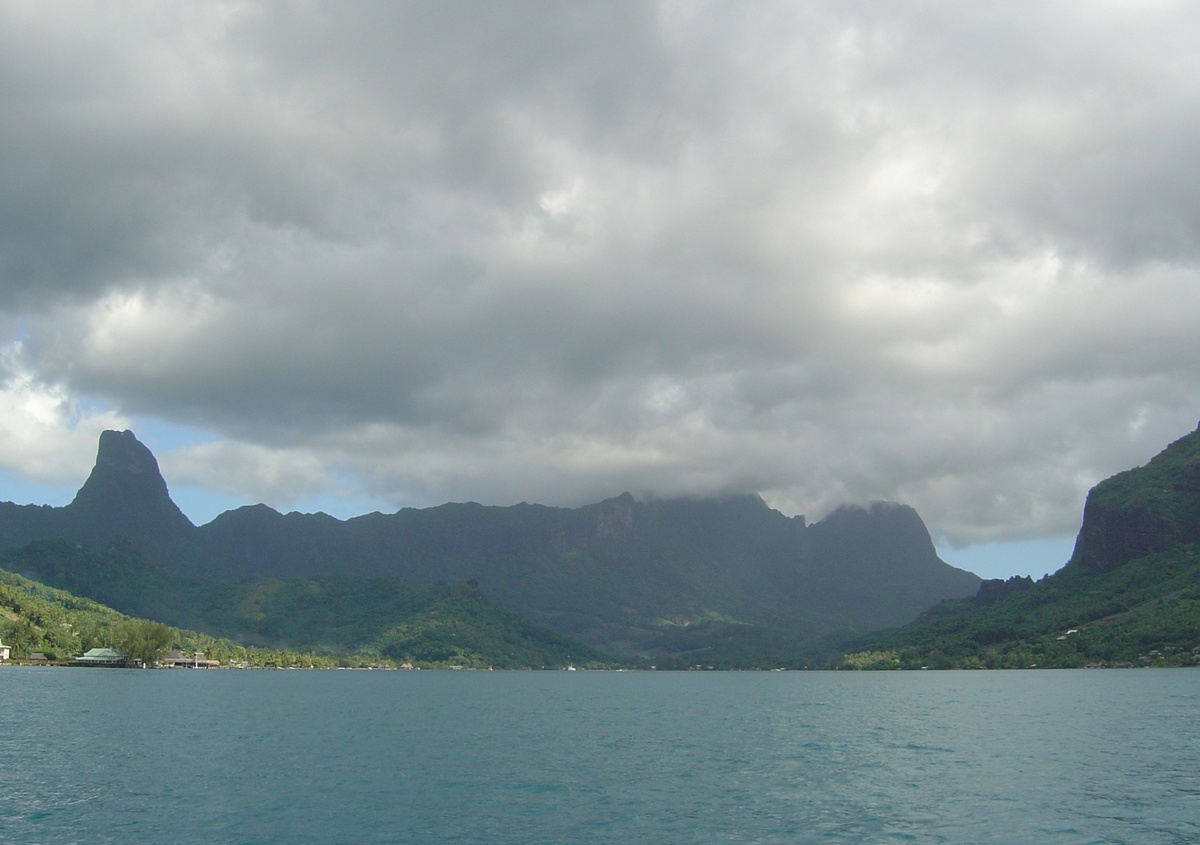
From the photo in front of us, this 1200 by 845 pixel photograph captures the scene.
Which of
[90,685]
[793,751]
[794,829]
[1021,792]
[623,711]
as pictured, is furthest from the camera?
[90,685]

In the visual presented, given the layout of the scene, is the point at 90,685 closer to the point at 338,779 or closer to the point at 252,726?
the point at 252,726

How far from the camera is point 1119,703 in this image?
140500mm

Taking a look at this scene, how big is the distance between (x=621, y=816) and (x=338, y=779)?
26452mm

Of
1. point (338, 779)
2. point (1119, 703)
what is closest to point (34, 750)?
point (338, 779)

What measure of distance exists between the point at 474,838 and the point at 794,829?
18702 millimetres

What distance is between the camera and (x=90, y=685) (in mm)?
179125

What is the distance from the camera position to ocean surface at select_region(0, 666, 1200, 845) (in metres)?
51.0

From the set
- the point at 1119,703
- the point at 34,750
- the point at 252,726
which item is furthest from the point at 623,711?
the point at 34,750

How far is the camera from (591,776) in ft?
235

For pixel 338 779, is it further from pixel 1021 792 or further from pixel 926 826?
pixel 1021 792

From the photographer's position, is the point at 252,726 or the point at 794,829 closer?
the point at 794,829

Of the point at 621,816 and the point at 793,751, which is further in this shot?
the point at 793,751

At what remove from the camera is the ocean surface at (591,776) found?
5103cm

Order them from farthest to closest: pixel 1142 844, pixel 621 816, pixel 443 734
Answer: pixel 443 734, pixel 621 816, pixel 1142 844
